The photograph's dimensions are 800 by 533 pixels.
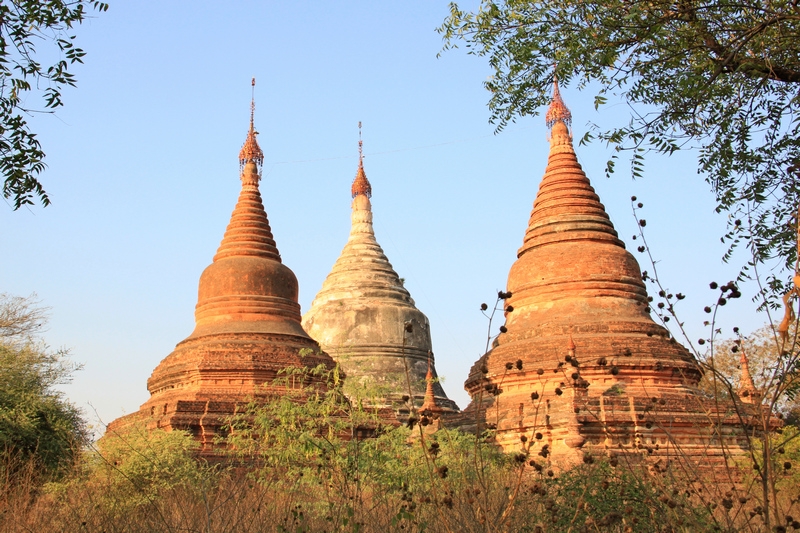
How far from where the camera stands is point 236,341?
21031mm

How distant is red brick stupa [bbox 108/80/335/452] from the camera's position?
19.1 m

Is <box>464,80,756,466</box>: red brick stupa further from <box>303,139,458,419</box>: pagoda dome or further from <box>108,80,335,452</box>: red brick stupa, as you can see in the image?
<box>303,139,458,419</box>: pagoda dome

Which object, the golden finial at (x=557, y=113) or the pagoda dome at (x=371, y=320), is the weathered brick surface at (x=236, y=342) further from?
the golden finial at (x=557, y=113)

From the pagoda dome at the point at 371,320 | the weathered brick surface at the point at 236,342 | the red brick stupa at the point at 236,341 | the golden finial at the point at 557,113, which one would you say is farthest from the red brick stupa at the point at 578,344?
the pagoda dome at the point at 371,320

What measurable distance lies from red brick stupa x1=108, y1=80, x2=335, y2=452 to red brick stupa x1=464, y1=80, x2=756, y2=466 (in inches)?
172

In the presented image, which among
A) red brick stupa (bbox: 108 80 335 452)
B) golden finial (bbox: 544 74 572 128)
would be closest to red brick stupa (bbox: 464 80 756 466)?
golden finial (bbox: 544 74 572 128)

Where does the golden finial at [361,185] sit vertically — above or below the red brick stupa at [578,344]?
above

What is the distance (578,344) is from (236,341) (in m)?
7.74

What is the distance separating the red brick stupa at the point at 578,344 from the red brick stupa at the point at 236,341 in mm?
4360

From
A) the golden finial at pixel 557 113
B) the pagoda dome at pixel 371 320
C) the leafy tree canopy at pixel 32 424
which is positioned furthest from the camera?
the pagoda dome at pixel 371 320

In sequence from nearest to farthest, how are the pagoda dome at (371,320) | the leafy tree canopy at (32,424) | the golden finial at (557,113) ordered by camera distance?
the leafy tree canopy at (32,424) → the golden finial at (557,113) → the pagoda dome at (371,320)

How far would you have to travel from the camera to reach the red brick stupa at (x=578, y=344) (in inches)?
697

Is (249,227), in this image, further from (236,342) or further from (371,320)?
(371,320)

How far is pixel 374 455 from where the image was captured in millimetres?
12484
